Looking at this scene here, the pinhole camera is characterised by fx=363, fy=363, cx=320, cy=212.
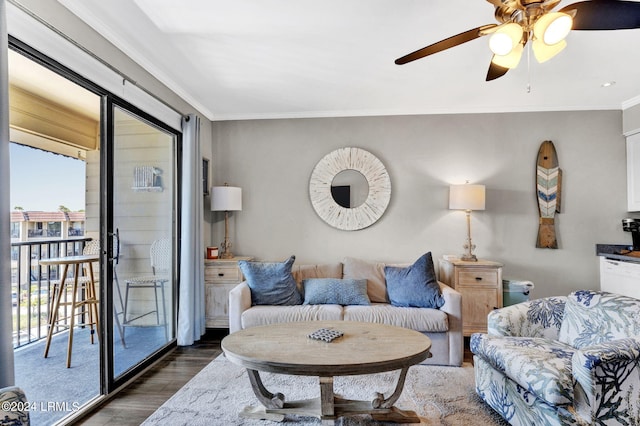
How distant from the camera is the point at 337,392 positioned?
2611 millimetres

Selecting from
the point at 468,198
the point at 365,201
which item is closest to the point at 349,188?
the point at 365,201

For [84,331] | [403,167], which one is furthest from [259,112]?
[84,331]

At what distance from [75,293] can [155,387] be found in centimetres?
117

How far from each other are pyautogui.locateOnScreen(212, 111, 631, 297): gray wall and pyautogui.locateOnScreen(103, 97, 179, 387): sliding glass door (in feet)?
3.21

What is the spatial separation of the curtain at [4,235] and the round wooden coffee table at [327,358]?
3.23ft

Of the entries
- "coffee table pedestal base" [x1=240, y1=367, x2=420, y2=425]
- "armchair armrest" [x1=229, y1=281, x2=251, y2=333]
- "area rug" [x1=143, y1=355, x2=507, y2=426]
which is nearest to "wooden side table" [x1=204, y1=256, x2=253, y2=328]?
"armchair armrest" [x1=229, y1=281, x2=251, y2=333]

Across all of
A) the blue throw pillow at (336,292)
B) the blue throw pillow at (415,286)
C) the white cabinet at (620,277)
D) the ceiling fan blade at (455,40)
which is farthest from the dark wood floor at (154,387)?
the white cabinet at (620,277)

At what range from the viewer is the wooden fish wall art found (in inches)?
162

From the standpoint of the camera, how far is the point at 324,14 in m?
2.35

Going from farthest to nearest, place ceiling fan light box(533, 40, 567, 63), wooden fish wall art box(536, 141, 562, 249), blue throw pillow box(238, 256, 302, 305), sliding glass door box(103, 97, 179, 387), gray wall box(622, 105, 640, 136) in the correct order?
wooden fish wall art box(536, 141, 562, 249) < gray wall box(622, 105, 640, 136) < blue throw pillow box(238, 256, 302, 305) < sliding glass door box(103, 97, 179, 387) < ceiling fan light box(533, 40, 567, 63)

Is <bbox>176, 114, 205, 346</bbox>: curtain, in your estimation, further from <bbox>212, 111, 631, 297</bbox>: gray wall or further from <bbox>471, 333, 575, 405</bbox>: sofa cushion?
<bbox>471, 333, 575, 405</bbox>: sofa cushion

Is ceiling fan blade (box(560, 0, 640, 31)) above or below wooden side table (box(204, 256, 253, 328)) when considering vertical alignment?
above

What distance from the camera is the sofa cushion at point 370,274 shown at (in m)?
3.77

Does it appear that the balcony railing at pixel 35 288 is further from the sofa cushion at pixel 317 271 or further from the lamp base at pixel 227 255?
the sofa cushion at pixel 317 271
